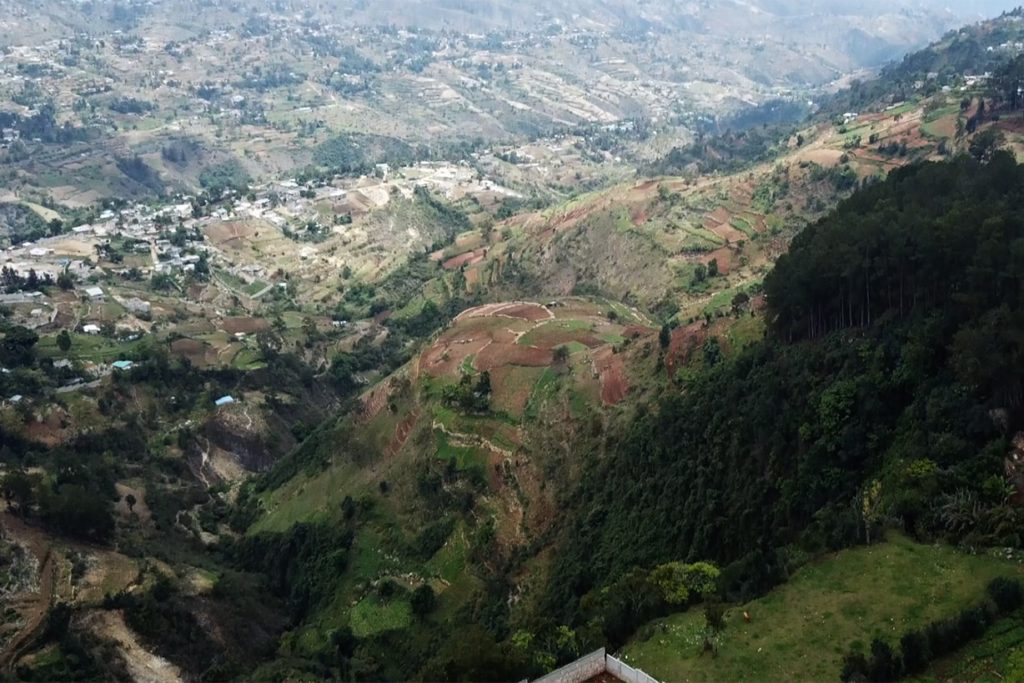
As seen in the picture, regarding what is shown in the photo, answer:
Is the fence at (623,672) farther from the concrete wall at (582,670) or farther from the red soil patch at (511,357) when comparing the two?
the red soil patch at (511,357)

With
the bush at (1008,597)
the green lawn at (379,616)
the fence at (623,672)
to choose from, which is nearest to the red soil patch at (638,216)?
the green lawn at (379,616)

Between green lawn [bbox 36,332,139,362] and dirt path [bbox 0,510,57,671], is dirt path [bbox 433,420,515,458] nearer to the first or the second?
dirt path [bbox 0,510,57,671]

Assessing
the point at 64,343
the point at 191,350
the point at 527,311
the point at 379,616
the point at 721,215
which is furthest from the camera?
the point at 721,215

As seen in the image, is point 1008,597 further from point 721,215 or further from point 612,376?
point 721,215

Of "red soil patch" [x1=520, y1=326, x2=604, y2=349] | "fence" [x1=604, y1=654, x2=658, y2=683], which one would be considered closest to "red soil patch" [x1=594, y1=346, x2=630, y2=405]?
"red soil patch" [x1=520, y1=326, x2=604, y2=349]

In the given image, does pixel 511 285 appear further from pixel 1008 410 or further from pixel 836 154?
pixel 1008 410

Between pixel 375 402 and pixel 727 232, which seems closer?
pixel 375 402

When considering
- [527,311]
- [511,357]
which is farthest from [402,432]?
[527,311]

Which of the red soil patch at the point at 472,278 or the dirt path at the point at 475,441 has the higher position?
the dirt path at the point at 475,441
